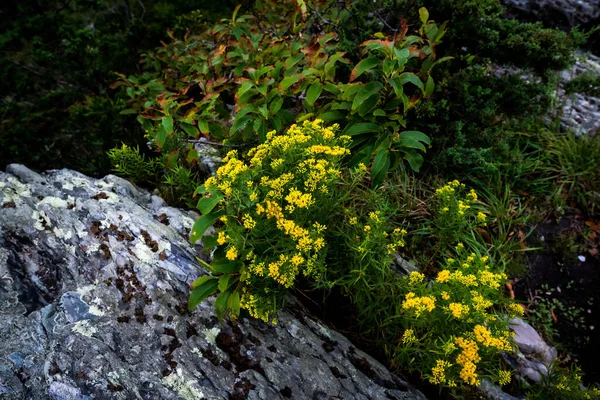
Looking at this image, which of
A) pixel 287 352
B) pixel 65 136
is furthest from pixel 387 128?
pixel 65 136

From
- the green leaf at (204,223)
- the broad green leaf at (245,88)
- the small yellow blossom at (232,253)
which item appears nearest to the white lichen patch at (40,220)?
the green leaf at (204,223)

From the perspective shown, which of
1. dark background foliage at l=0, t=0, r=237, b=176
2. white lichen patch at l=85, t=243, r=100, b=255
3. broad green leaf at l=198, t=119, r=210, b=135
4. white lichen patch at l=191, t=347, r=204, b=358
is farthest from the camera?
dark background foliage at l=0, t=0, r=237, b=176

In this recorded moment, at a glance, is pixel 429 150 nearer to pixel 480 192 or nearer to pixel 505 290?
pixel 480 192

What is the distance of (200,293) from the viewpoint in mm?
2348

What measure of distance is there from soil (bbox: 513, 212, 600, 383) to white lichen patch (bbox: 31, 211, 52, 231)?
12.6 feet

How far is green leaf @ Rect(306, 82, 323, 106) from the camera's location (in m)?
3.15

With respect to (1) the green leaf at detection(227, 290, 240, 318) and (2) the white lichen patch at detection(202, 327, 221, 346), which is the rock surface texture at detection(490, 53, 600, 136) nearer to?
(1) the green leaf at detection(227, 290, 240, 318)

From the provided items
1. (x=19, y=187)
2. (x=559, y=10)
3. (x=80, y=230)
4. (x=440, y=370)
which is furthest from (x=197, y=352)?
(x=559, y=10)

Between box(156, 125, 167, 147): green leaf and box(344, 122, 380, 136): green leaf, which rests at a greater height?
box(344, 122, 380, 136): green leaf

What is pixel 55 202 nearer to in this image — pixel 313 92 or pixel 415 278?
pixel 313 92

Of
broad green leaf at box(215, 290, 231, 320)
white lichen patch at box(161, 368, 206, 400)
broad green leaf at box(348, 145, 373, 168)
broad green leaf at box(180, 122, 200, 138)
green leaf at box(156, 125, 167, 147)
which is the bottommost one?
white lichen patch at box(161, 368, 206, 400)

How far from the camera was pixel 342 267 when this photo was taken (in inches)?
106

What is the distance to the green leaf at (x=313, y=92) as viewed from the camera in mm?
3152

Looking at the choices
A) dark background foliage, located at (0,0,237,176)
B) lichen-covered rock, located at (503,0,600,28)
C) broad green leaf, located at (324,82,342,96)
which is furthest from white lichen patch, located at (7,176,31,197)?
lichen-covered rock, located at (503,0,600,28)
